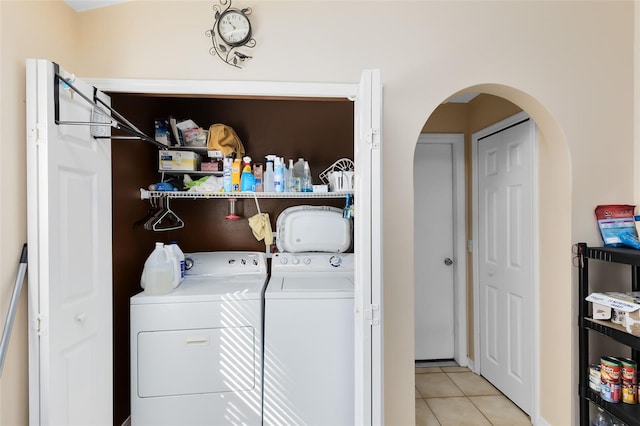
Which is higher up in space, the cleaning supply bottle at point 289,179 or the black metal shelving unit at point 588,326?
the cleaning supply bottle at point 289,179

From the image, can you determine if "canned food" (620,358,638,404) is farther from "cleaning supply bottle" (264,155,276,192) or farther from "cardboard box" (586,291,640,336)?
"cleaning supply bottle" (264,155,276,192)

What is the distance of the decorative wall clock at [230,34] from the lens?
1730 mm

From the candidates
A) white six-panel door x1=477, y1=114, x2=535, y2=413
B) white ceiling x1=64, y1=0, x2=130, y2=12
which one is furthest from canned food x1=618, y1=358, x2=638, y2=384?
white ceiling x1=64, y1=0, x2=130, y2=12

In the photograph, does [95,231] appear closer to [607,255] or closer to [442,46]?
[442,46]

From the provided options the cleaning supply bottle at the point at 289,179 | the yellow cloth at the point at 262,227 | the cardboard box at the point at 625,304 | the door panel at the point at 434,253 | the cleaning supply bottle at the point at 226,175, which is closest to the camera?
the cardboard box at the point at 625,304

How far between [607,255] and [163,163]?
2721mm

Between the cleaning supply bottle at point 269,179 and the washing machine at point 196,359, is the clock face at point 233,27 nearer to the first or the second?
the cleaning supply bottle at point 269,179

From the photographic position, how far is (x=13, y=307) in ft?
4.25

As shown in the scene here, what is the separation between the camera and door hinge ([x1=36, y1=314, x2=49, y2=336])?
1376mm

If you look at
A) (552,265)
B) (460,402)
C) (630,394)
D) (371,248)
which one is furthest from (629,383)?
(371,248)

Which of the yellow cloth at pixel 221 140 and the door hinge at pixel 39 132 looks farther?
the yellow cloth at pixel 221 140

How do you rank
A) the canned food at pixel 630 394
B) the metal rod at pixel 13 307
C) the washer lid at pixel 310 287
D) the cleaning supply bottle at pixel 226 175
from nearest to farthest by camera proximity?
the metal rod at pixel 13 307
the canned food at pixel 630 394
the washer lid at pixel 310 287
the cleaning supply bottle at pixel 226 175

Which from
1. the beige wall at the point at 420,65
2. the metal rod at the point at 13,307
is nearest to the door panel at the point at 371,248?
the beige wall at the point at 420,65

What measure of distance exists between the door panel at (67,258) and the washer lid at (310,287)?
90cm
